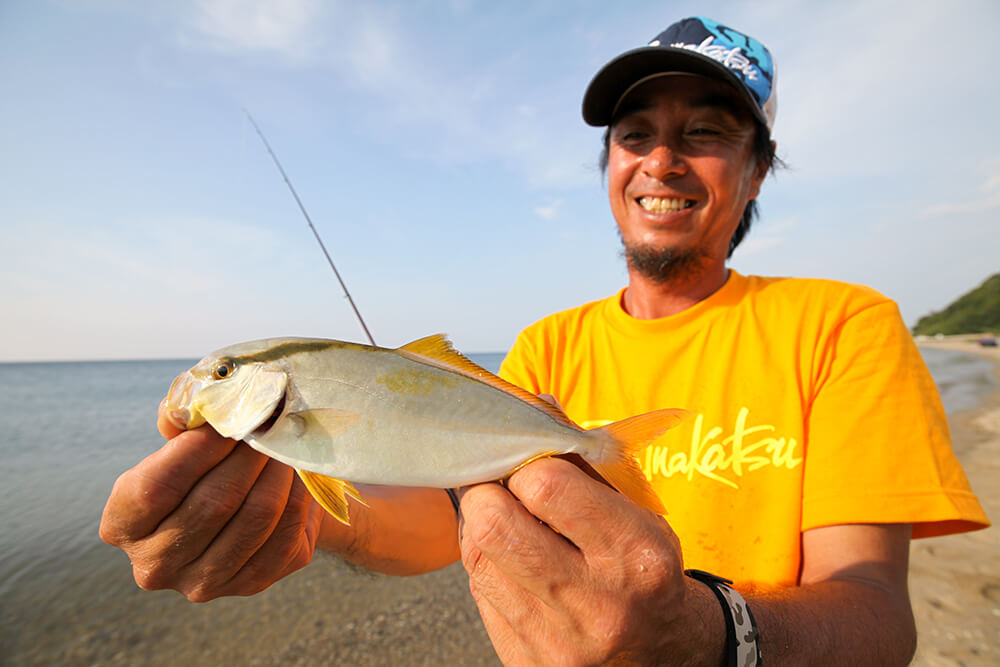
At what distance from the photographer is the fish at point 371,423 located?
147cm

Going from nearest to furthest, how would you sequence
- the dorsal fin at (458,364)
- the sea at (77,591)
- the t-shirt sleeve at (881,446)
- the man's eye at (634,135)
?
the dorsal fin at (458,364)
the t-shirt sleeve at (881,446)
the man's eye at (634,135)
the sea at (77,591)

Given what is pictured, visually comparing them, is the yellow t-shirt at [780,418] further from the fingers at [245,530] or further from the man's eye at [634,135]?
the fingers at [245,530]

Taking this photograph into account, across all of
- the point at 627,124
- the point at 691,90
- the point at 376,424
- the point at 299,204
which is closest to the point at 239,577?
the point at 376,424

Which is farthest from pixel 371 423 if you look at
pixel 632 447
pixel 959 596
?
pixel 959 596

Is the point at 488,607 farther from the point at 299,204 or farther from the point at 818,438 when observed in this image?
the point at 299,204

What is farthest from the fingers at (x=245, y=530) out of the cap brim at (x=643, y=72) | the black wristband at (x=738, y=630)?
the cap brim at (x=643, y=72)

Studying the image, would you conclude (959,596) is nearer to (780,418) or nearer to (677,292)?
(780,418)

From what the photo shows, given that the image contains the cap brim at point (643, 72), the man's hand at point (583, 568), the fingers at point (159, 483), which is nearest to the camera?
the man's hand at point (583, 568)

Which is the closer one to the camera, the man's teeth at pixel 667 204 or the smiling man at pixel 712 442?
the smiling man at pixel 712 442

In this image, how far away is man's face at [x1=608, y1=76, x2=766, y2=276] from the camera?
2777 mm

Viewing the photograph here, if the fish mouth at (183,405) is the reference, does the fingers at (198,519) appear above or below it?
below

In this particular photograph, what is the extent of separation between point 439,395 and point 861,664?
5.92 feet

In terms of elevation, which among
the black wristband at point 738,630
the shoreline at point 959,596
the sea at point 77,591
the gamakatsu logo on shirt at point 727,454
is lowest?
the shoreline at point 959,596

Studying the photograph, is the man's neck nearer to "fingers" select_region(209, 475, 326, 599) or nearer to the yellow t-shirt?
the yellow t-shirt
